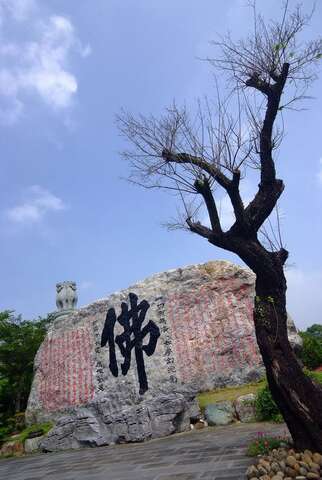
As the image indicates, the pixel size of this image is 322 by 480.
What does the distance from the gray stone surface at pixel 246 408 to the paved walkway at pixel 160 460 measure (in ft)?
0.94

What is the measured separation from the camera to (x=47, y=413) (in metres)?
9.91

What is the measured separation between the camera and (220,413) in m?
7.36

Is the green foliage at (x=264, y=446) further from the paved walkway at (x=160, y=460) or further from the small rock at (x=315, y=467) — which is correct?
the small rock at (x=315, y=467)

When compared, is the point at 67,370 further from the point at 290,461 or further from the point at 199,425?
the point at 290,461

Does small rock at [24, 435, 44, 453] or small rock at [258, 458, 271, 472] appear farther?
small rock at [24, 435, 44, 453]

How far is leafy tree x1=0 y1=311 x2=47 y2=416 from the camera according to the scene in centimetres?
1248

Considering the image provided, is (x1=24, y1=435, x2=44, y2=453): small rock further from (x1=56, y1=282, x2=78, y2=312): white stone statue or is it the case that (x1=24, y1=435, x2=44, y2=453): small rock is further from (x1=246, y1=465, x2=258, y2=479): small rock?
(x1=246, y1=465, x2=258, y2=479): small rock

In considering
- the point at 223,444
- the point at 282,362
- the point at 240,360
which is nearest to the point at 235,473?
the point at 282,362

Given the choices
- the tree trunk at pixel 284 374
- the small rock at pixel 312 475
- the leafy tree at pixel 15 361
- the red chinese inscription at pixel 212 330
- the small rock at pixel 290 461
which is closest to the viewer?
the small rock at pixel 312 475

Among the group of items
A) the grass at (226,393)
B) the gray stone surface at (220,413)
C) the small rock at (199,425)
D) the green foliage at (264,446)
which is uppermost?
the grass at (226,393)

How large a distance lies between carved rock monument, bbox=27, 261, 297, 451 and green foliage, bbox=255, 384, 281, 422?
4.15 feet

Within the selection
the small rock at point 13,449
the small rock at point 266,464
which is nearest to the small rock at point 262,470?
the small rock at point 266,464

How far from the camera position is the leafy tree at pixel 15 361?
12.5m

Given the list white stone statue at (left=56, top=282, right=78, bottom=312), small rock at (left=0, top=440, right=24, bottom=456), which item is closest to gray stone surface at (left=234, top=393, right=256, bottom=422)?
small rock at (left=0, top=440, right=24, bottom=456)
